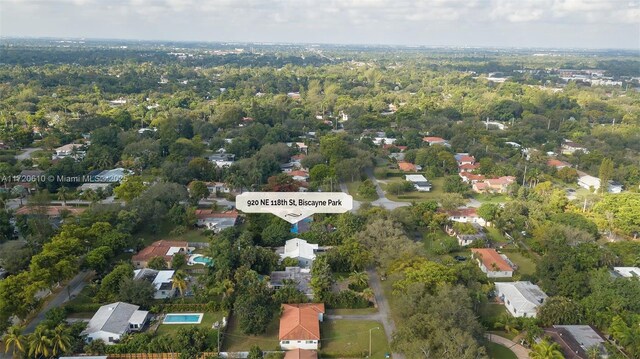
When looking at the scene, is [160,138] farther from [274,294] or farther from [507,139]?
[507,139]

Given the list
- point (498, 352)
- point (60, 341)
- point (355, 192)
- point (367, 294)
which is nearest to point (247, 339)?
point (367, 294)

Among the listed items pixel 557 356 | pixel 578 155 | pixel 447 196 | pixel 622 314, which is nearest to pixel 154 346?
Result: pixel 557 356

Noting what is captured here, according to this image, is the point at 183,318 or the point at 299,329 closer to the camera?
the point at 299,329

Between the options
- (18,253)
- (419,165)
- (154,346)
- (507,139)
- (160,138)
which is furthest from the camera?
(507,139)

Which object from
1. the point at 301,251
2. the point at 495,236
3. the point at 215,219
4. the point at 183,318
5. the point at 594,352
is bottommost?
the point at 495,236

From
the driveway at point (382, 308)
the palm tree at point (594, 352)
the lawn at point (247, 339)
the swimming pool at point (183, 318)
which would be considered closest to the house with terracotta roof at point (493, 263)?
the driveway at point (382, 308)

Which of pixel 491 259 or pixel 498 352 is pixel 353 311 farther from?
pixel 491 259

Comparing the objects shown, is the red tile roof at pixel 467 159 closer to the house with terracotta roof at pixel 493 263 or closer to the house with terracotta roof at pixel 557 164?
the house with terracotta roof at pixel 557 164
